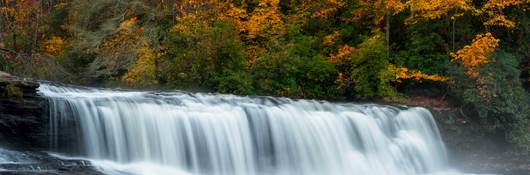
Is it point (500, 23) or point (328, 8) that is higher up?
point (328, 8)

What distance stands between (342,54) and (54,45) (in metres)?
11.0

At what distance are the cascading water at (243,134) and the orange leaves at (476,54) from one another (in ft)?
6.82

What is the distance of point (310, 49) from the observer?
19469 millimetres

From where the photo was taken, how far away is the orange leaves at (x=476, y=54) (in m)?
16.3

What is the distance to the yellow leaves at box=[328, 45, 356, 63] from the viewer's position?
1919 cm

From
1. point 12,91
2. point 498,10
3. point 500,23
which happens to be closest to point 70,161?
point 12,91

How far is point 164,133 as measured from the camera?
11805mm

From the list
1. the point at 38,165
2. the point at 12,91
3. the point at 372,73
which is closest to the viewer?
the point at 38,165

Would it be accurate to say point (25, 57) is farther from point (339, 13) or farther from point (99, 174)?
point (339, 13)

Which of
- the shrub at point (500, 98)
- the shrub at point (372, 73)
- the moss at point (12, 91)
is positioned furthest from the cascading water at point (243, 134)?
the shrub at point (372, 73)

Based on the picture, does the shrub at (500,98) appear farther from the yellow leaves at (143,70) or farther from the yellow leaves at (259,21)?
the yellow leaves at (143,70)

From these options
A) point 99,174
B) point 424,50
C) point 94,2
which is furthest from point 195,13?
point 99,174

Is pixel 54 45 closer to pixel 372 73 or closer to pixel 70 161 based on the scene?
pixel 372 73

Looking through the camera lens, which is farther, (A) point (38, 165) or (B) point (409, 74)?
(B) point (409, 74)
